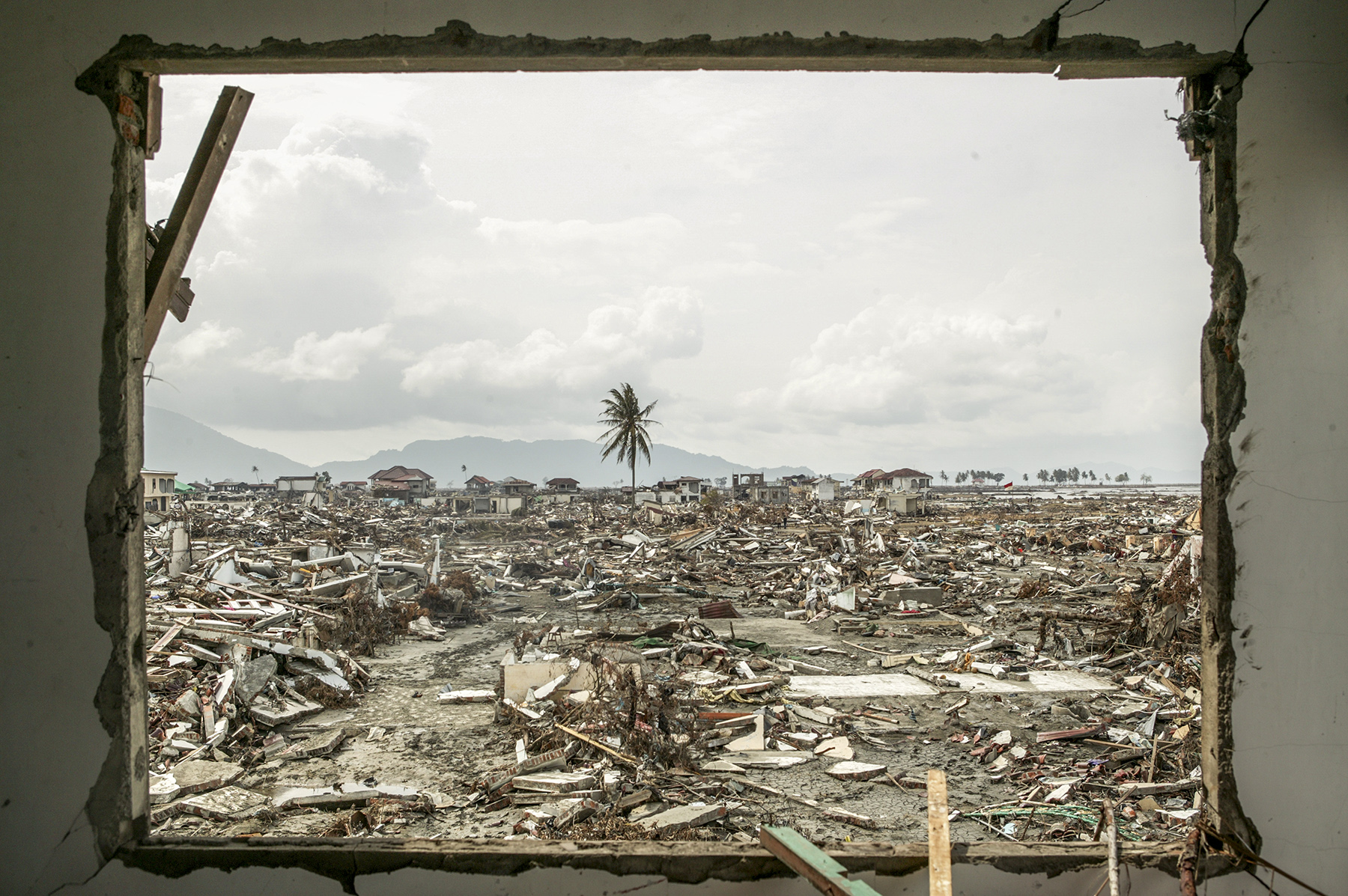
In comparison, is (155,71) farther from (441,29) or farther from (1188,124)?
(1188,124)

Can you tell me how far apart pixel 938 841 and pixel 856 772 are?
3.95 metres

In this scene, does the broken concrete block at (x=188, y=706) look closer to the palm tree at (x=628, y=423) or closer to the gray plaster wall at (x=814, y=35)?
the gray plaster wall at (x=814, y=35)

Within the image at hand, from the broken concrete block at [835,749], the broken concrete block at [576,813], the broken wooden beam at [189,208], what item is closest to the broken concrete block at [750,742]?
the broken concrete block at [835,749]

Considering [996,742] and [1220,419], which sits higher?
[1220,419]

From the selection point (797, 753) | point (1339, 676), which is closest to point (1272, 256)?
point (1339, 676)

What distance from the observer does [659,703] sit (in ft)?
22.1

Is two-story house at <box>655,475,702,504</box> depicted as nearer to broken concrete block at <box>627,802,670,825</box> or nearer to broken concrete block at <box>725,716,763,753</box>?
broken concrete block at <box>725,716,763,753</box>

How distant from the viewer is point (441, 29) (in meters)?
2.72

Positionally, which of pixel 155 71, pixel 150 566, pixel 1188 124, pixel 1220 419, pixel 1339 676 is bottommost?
pixel 150 566

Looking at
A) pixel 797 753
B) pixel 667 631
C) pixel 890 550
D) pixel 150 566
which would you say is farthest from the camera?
pixel 890 550

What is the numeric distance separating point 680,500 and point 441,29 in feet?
165

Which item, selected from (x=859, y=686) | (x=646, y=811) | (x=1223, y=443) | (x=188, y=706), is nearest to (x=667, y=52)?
(x=1223, y=443)

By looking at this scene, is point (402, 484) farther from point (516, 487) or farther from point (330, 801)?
point (330, 801)

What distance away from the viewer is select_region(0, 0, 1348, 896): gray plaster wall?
2.66 metres
